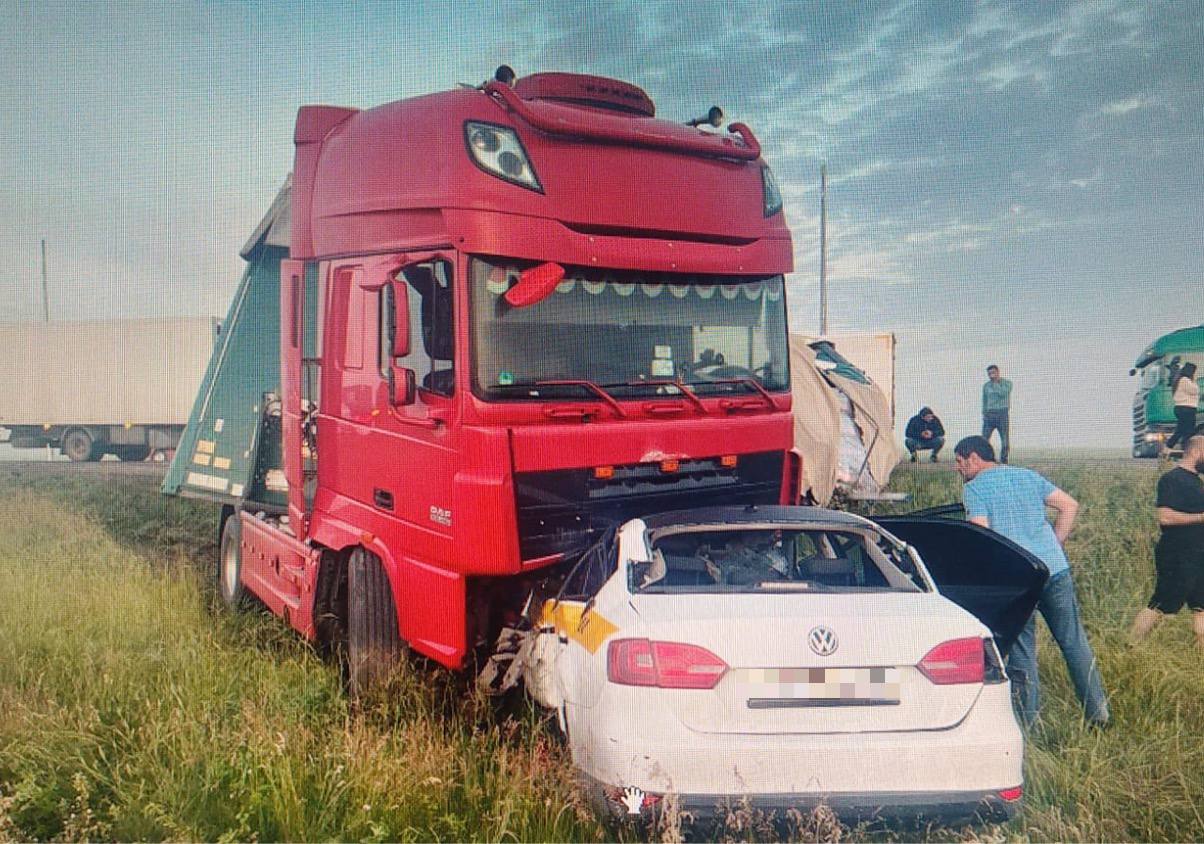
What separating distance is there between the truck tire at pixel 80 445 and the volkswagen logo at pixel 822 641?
27847mm

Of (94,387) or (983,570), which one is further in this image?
(94,387)

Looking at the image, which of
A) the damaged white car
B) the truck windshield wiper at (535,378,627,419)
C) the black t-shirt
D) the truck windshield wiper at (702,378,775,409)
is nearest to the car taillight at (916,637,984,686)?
the damaged white car

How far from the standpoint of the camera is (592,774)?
414 cm

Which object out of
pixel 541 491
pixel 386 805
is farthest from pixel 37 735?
pixel 541 491

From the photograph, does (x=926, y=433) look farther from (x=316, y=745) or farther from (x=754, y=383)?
(x=316, y=745)

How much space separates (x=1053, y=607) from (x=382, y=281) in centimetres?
408

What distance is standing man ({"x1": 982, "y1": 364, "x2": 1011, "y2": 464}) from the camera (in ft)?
44.3

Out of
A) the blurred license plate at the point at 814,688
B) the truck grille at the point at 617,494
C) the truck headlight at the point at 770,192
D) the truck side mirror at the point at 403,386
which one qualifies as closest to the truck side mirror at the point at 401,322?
the truck side mirror at the point at 403,386

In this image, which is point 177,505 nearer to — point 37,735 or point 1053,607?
point 37,735

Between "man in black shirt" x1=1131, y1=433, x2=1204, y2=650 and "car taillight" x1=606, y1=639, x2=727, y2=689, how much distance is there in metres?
4.63

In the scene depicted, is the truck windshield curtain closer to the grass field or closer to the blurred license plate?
the grass field

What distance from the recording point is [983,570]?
217 inches

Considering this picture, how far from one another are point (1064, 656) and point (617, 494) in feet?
8.48

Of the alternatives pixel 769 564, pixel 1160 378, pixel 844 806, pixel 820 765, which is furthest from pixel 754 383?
pixel 1160 378
